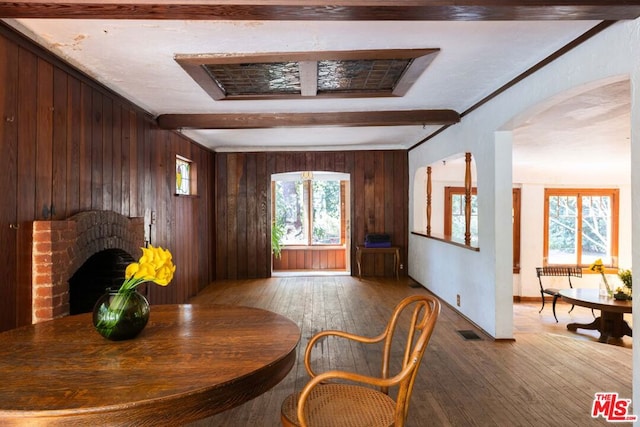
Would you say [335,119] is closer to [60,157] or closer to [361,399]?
[60,157]

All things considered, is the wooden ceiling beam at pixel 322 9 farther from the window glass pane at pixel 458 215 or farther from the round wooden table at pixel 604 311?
the window glass pane at pixel 458 215

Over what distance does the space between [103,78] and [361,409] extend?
324cm

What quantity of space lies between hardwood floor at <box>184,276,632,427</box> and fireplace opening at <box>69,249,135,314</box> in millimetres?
1830

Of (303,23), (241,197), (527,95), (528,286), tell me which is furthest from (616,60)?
(528,286)

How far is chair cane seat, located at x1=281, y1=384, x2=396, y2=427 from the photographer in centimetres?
149

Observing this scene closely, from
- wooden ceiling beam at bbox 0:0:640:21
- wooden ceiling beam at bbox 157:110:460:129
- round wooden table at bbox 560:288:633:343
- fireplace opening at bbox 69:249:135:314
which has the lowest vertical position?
round wooden table at bbox 560:288:633:343

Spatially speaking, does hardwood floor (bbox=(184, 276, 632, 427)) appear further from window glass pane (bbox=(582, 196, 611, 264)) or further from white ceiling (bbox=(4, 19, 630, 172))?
window glass pane (bbox=(582, 196, 611, 264))

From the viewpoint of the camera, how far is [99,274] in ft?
12.1

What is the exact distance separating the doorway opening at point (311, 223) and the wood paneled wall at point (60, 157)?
4511 millimetres

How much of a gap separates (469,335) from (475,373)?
0.94 metres

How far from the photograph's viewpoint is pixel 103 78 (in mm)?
3277

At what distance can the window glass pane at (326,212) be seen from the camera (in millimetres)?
9398

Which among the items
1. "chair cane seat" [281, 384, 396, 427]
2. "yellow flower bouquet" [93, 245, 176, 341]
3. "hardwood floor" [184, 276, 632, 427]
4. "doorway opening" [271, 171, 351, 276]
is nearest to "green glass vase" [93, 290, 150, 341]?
"yellow flower bouquet" [93, 245, 176, 341]

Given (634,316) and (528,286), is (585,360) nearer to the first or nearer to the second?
(634,316)
